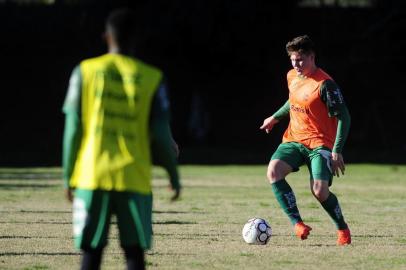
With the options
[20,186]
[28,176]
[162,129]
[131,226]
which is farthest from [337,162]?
[28,176]

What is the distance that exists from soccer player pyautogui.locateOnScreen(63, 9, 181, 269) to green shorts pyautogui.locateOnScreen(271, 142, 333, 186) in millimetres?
4636

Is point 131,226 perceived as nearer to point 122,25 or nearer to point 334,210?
point 122,25

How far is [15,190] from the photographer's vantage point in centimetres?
1816

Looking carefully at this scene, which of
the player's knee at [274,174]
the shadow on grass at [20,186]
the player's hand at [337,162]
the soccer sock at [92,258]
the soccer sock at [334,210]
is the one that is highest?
the player's hand at [337,162]

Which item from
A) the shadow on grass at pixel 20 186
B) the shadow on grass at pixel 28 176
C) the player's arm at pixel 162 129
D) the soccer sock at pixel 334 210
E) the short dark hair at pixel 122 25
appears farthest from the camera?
the shadow on grass at pixel 28 176

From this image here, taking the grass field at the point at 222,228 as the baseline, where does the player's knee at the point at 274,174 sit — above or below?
above

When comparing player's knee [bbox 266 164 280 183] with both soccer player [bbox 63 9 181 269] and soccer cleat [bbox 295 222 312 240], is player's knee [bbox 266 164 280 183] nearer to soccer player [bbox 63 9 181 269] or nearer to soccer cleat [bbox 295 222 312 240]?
soccer cleat [bbox 295 222 312 240]

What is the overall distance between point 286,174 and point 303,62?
116cm

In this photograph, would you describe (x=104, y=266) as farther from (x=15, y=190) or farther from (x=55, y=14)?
(x=55, y=14)

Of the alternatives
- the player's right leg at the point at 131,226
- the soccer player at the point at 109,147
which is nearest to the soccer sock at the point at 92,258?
the soccer player at the point at 109,147

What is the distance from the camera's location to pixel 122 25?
19.0 feet

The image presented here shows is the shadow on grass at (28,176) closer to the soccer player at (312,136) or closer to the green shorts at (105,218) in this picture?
the soccer player at (312,136)

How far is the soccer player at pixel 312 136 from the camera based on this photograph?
33.6ft

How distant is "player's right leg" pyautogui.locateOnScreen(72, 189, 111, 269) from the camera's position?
5.84 metres
